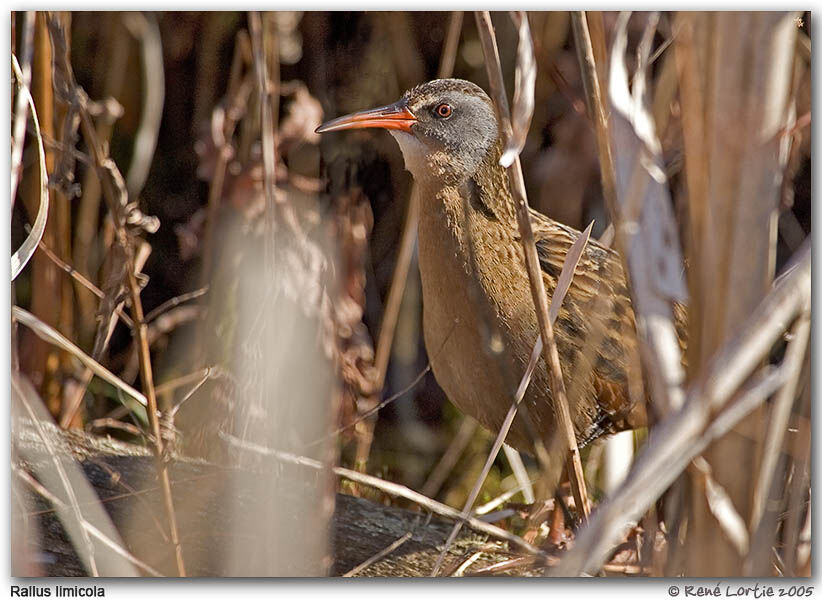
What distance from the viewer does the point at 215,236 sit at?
78.9 inches

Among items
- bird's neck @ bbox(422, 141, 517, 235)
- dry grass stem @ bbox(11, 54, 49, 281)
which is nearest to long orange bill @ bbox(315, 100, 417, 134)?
bird's neck @ bbox(422, 141, 517, 235)

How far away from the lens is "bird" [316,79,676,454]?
1.86 metres

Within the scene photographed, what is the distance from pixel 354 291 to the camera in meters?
2.03

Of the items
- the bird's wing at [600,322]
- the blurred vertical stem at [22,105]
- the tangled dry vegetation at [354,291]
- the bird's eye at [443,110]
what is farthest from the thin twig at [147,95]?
the bird's wing at [600,322]

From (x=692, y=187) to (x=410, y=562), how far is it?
89cm

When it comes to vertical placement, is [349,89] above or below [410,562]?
above

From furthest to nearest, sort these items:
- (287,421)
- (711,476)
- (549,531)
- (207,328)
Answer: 1. (207,328)
2. (549,531)
3. (287,421)
4. (711,476)

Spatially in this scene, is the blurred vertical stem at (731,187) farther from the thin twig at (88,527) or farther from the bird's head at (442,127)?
the thin twig at (88,527)

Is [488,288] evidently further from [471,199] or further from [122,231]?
[122,231]

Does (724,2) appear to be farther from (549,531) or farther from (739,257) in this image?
(549,531)

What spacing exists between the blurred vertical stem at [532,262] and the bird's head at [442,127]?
1.19ft

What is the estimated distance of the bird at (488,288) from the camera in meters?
1.86

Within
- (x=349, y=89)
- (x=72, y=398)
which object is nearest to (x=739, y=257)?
(x=349, y=89)

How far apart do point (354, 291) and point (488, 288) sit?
10.9 inches
